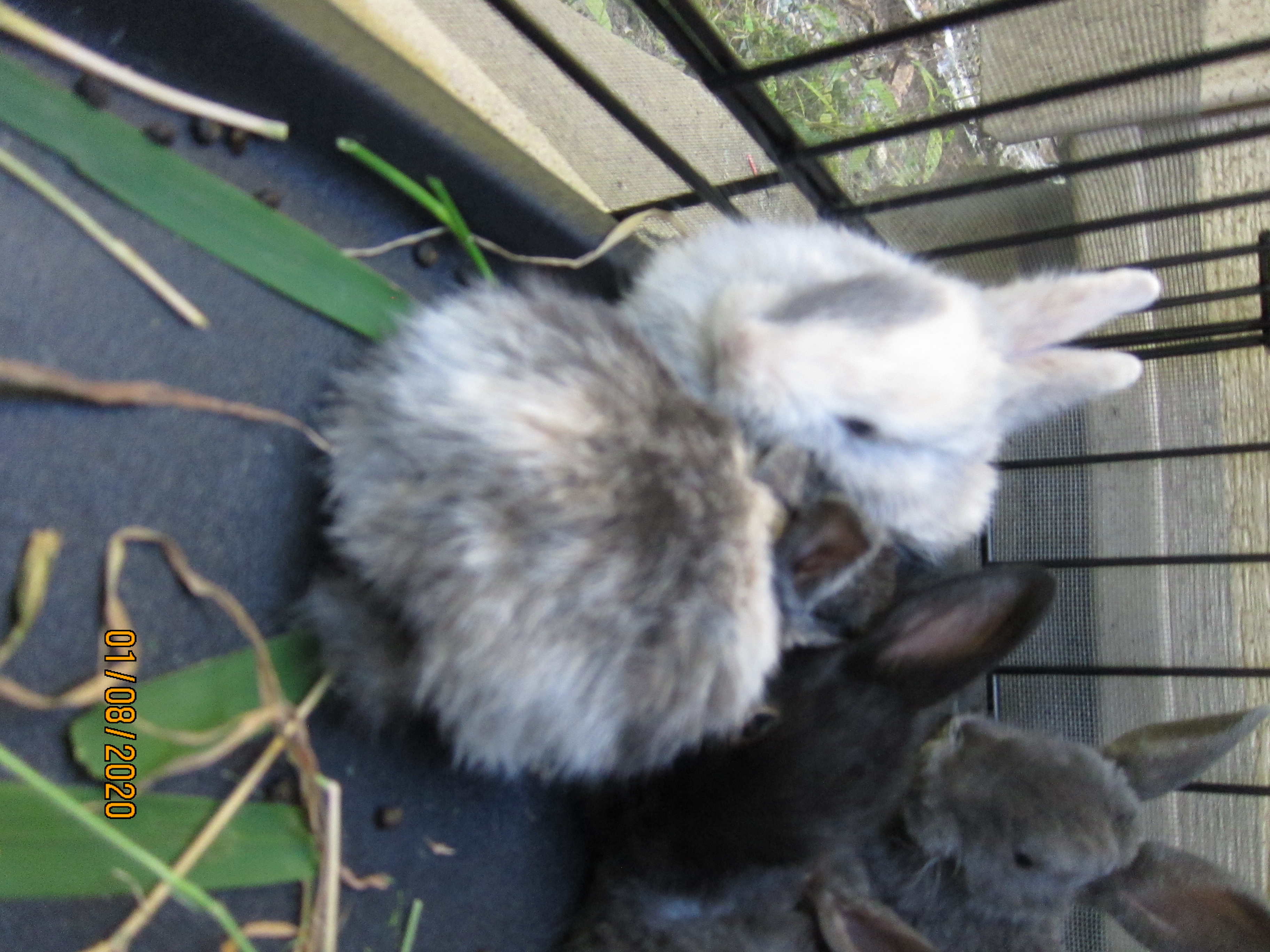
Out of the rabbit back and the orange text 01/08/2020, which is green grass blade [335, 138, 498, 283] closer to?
the rabbit back

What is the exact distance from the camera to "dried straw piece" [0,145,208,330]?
686 mm

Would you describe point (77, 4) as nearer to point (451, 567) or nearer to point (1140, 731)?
point (451, 567)

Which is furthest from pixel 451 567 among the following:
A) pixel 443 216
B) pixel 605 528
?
pixel 443 216

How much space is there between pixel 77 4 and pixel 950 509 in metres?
0.94

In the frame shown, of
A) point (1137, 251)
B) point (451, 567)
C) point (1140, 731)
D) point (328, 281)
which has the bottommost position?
point (1140, 731)

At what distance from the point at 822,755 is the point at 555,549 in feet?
1.12

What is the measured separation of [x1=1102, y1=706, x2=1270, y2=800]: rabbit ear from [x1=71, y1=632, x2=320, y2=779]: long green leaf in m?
0.94

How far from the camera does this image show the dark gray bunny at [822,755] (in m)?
0.80

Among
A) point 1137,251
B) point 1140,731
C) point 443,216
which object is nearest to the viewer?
point 443,216

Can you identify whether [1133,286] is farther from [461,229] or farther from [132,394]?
[132,394]

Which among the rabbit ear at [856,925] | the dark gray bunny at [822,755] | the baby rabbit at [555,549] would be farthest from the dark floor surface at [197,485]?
the rabbit ear at [856,925]

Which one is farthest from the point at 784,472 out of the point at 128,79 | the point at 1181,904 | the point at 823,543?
the point at 1181,904

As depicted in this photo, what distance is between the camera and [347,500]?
28.2 inches

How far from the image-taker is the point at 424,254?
3.09 ft
